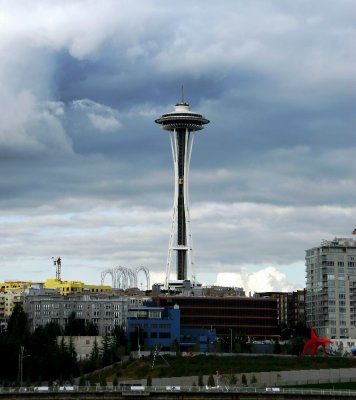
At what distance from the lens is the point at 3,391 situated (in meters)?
168

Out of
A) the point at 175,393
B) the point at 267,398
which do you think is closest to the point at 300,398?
the point at 267,398

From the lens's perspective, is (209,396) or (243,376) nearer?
(209,396)

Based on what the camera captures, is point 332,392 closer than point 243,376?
Yes

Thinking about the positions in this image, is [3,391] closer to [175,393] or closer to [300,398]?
[175,393]

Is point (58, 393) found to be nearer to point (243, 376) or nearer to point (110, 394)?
point (110, 394)


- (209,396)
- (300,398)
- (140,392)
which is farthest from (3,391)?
(300,398)

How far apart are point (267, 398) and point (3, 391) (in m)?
39.1

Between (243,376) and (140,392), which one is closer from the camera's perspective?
(140,392)

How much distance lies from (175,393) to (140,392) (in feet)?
17.0

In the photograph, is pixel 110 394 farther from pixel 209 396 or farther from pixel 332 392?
pixel 332 392

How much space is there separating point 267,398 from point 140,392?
1875 centimetres

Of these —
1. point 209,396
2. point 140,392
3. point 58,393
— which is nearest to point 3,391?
point 58,393

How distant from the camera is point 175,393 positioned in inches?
6624

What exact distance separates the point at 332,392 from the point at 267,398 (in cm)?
985
